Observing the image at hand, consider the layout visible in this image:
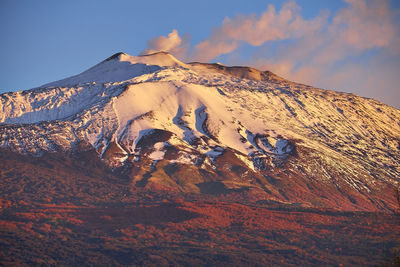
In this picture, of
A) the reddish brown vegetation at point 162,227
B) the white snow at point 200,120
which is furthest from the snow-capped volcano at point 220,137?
the reddish brown vegetation at point 162,227

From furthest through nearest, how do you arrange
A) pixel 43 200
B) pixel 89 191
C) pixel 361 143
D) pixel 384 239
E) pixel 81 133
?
pixel 361 143, pixel 81 133, pixel 89 191, pixel 43 200, pixel 384 239

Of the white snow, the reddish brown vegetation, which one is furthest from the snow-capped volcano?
the reddish brown vegetation

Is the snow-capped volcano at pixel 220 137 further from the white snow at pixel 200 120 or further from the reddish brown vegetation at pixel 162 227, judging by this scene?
the reddish brown vegetation at pixel 162 227

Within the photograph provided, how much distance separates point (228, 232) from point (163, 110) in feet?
248

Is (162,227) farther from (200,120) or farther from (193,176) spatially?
(200,120)

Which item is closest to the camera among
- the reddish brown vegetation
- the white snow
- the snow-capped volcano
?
the reddish brown vegetation

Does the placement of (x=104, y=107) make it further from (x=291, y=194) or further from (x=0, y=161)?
(x=291, y=194)

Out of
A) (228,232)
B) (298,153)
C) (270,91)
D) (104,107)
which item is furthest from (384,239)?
(270,91)

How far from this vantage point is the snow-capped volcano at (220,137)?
122 m

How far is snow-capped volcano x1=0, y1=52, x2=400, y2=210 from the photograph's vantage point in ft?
399

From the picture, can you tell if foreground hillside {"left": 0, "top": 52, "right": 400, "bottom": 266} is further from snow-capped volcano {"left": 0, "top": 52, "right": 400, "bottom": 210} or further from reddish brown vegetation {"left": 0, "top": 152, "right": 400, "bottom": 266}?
snow-capped volcano {"left": 0, "top": 52, "right": 400, "bottom": 210}

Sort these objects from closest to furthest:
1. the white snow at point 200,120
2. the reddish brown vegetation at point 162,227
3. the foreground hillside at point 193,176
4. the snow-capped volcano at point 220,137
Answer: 1. the reddish brown vegetation at point 162,227
2. the foreground hillside at point 193,176
3. the snow-capped volcano at point 220,137
4. the white snow at point 200,120

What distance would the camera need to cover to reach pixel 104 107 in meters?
150

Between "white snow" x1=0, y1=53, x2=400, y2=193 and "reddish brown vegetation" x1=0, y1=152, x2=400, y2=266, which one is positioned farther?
"white snow" x1=0, y1=53, x2=400, y2=193
